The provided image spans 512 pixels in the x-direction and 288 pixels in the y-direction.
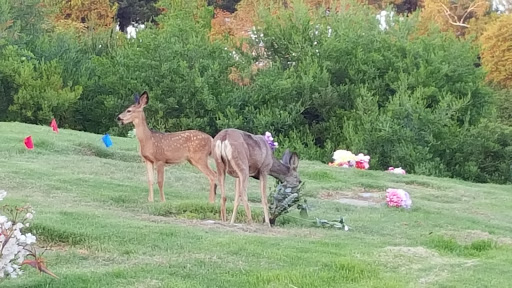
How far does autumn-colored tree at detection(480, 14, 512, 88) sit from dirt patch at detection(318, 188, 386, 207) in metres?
23.3

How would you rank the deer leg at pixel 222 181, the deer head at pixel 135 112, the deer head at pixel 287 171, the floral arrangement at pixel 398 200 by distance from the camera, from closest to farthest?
the deer leg at pixel 222 181
the deer head at pixel 287 171
the deer head at pixel 135 112
the floral arrangement at pixel 398 200

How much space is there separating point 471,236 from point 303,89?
12395 mm

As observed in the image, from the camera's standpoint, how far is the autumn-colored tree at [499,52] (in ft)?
110

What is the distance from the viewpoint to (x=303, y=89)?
20.4m

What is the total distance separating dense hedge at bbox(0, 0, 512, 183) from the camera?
18.6 m

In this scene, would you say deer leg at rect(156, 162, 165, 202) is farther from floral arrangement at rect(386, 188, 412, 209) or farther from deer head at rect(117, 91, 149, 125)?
floral arrangement at rect(386, 188, 412, 209)

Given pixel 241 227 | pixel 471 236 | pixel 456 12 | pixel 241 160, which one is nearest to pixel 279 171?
pixel 241 160

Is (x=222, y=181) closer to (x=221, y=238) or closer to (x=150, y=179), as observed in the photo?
(x=221, y=238)

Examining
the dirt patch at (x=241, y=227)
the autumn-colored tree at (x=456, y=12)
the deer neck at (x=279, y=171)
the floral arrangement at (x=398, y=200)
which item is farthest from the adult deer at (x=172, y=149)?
the autumn-colored tree at (x=456, y=12)

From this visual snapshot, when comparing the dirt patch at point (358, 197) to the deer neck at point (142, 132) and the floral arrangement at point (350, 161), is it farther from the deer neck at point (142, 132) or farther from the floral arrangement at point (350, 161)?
the floral arrangement at point (350, 161)

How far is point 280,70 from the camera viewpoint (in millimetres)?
21172

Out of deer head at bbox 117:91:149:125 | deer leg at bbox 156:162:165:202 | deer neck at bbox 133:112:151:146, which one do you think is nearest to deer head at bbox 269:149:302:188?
deer leg at bbox 156:162:165:202

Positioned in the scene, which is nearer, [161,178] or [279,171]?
[279,171]

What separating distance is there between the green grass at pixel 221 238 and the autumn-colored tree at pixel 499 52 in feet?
75.7
